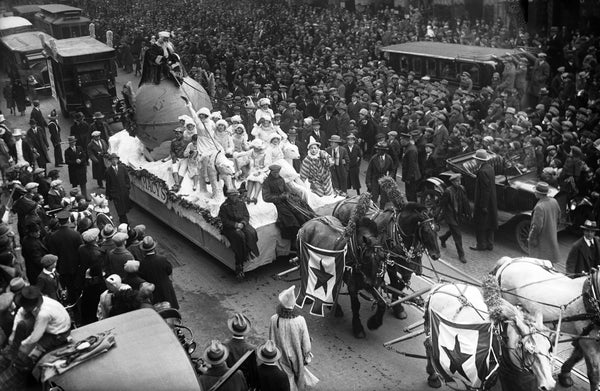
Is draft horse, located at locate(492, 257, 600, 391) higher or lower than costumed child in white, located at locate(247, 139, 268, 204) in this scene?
lower

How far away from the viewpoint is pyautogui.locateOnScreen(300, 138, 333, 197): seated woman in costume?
1138cm

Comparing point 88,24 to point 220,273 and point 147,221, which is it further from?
point 220,273

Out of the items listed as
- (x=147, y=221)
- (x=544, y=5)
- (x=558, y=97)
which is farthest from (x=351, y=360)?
(x=544, y=5)

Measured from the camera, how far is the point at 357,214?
852cm

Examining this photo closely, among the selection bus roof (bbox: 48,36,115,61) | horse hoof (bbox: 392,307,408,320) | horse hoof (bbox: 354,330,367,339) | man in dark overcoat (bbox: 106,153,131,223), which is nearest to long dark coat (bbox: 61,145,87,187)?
man in dark overcoat (bbox: 106,153,131,223)

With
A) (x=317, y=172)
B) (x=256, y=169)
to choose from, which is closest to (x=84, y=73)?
(x=256, y=169)

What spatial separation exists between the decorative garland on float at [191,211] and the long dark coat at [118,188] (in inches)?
21.9

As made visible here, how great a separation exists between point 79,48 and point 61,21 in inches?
65.4

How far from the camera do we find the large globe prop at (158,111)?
1369 centimetres

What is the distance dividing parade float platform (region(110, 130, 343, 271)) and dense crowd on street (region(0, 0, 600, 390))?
0.27 m

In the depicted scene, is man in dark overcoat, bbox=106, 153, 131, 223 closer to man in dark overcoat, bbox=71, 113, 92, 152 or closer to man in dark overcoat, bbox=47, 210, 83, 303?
man in dark overcoat, bbox=47, 210, 83, 303

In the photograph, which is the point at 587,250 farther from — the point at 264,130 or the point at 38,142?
the point at 38,142

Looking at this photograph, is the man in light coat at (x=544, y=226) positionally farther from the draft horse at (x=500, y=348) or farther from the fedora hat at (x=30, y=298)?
the fedora hat at (x=30, y=298)

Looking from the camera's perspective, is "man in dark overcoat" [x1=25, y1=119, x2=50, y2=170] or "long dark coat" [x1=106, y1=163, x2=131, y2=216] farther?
"man in dark overcoat" [x1=25, y1=119, x2=50, y2=170]
